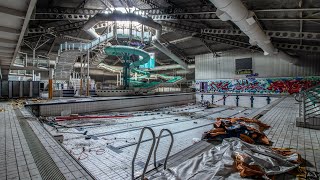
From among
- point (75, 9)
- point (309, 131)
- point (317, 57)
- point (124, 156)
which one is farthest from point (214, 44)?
point (124, 156)

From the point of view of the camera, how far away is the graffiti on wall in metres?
14.5

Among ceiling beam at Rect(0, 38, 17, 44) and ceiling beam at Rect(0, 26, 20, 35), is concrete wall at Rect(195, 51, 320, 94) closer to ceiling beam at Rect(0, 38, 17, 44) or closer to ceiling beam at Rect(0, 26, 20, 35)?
ceiling beam at Rect(0, 38, 17, 44)

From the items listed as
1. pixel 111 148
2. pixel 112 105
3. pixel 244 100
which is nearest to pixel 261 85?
pixel 244 100

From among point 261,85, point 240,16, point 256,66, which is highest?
point 240,16

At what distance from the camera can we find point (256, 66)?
664 inches

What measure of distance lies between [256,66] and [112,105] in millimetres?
14513

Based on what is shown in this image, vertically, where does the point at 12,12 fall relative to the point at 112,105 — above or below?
above

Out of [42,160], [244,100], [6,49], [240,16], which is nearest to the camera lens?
[42,160]

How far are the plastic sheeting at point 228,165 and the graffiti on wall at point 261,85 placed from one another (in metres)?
15.6

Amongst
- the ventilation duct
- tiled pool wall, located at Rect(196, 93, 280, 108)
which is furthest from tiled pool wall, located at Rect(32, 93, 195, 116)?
the ventilation duct

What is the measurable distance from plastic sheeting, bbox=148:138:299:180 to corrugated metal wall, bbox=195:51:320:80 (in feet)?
52.1

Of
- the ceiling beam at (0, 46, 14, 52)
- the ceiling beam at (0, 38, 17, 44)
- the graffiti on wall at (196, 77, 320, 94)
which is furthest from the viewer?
the graffiti on wall at (196, 77, 320, 94)

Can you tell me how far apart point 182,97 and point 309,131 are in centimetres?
1253

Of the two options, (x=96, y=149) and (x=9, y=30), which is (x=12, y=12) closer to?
(x=9, y=30)
